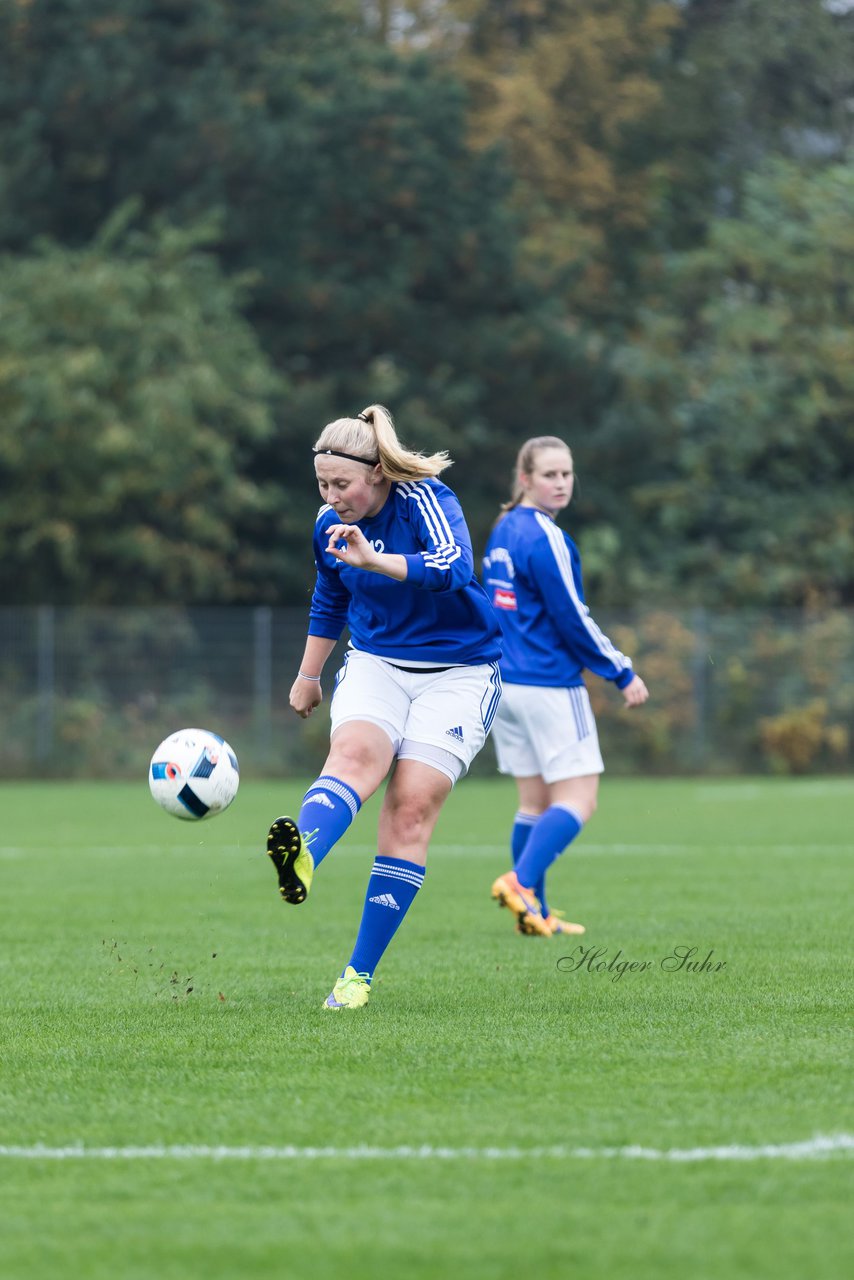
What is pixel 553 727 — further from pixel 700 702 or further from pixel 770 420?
pixel 770 420

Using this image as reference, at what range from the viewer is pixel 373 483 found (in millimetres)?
6230

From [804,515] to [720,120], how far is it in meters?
12.0

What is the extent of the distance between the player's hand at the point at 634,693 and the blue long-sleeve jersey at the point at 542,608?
197 mm

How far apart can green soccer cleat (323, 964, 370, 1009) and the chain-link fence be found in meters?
18.1

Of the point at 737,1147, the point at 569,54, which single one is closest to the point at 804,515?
the point at 569,54

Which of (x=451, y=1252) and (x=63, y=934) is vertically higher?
(x=451, y=1252)

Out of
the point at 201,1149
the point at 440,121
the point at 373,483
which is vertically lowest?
the point at 201,1149

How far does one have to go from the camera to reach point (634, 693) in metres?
8.30

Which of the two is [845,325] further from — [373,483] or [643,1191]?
[643,1191]

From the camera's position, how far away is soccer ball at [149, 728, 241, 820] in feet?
21.1

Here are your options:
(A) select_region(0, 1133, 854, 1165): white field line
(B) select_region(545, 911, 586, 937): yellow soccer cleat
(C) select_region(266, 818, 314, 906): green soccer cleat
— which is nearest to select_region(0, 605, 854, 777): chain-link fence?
(B) select_region(545, 911, 586, 937): yellow soccer cleat

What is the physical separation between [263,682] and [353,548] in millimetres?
19774

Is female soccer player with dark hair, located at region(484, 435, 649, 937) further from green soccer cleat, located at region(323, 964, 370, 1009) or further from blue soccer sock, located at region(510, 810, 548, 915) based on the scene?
green soccer cleat, located at region(323, 964, 370, 1009)

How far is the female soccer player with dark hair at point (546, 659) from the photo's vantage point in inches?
342
